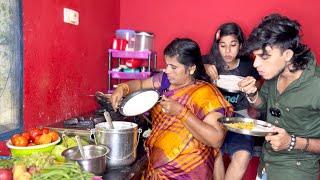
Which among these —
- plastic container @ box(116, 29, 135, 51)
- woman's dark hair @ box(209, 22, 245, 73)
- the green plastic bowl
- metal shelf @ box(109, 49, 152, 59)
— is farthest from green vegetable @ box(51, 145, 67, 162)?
plastic container @ box(116, 29, 135, 51)

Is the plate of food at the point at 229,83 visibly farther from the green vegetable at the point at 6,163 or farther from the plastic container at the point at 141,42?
the green vegetable at the point at 6,163

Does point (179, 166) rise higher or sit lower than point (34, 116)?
lower

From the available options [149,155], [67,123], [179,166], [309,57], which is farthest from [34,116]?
[309,57]

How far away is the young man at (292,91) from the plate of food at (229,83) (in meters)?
0.61

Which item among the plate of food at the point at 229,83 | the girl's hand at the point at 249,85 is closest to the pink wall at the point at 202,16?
the plate of food at the point at 229,83

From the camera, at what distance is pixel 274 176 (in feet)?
5.80

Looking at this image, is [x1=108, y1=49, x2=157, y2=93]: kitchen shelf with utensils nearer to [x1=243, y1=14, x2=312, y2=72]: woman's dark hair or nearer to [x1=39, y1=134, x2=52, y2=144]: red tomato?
[x1=39, y1=134, x2=52, y2=144]: red tomato

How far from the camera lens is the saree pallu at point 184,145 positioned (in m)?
1.93

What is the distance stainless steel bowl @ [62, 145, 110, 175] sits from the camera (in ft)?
5.11

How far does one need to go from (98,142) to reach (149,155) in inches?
15.4

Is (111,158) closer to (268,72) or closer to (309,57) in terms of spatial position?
(268,72)

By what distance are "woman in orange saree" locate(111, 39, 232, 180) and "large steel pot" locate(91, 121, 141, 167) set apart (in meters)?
0.22

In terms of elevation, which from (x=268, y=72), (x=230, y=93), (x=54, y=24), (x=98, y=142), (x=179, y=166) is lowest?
(x=179, y=166)

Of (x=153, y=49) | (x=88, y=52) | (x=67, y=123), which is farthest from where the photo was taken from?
(x=153, y=49)
